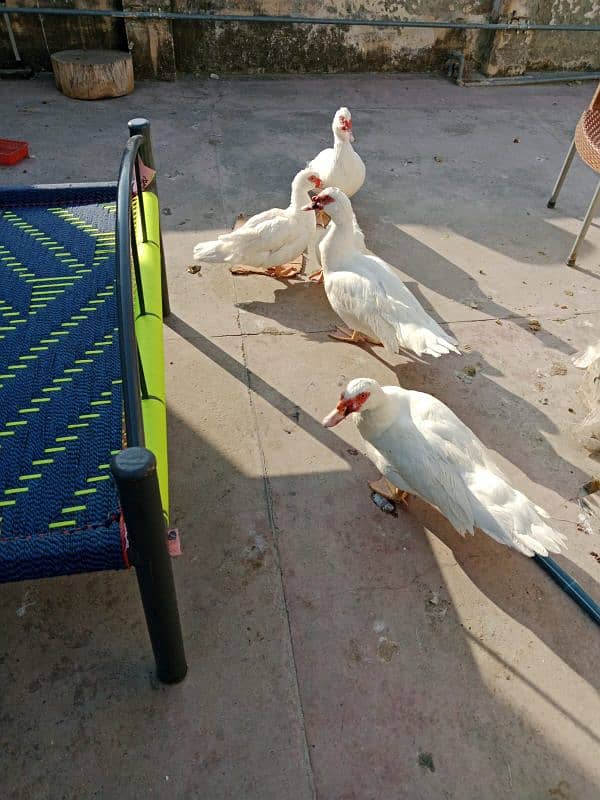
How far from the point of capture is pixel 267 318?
3.43m

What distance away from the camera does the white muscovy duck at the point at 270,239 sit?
3.47m

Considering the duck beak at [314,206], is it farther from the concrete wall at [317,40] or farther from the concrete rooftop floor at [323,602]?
the concrete wall at [317,40]

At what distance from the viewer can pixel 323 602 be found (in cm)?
210

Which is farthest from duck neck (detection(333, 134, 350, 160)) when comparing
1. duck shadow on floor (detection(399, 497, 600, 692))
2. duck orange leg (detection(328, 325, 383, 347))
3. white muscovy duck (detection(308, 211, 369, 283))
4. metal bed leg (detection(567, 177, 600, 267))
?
duck shadow on floor (detection(399, 497, 600, 692))

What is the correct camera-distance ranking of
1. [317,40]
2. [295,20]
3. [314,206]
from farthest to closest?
[317,40] → [295,20] → [314,206]

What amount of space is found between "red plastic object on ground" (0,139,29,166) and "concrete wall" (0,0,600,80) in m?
2.33

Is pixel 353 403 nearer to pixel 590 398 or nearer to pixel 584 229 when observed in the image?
pixel 590 398

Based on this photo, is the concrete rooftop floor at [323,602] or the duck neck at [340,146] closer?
the concrete rooftop floor at [323,602]

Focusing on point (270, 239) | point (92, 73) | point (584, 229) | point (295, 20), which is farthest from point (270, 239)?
point (295, 20)

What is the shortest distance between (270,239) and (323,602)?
2.23 meters

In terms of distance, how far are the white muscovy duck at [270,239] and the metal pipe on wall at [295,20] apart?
11.9ft

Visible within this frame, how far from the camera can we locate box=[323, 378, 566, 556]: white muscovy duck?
2.03 m

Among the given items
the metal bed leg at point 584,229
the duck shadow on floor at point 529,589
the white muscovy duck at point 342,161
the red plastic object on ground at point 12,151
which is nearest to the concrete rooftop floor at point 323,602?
the duck shadow on floor at point 529,589

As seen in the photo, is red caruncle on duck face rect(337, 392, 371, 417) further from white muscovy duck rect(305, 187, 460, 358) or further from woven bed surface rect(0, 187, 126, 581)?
woven bed surface rect(0, 187, 126, 581)
